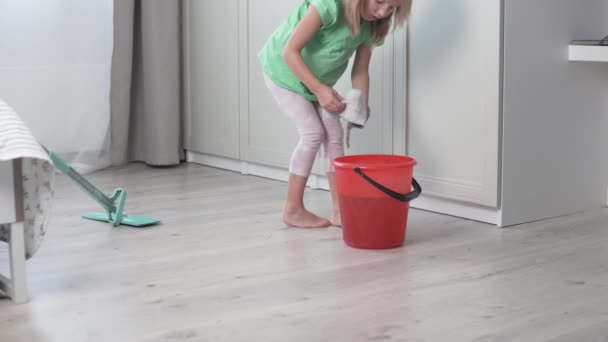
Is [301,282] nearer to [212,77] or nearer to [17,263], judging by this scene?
[17,263]

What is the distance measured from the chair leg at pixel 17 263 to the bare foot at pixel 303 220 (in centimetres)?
91

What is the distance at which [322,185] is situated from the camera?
3.18 meters

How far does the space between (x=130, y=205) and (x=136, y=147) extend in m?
0.92

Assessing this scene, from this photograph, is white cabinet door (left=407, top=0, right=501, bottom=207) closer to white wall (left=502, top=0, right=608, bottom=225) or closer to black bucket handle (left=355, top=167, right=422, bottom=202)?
white wall (left=502, top=0, right=608, bottom=225)

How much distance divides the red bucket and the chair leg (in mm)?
830

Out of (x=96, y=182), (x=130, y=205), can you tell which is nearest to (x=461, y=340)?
(x=130, y=205)

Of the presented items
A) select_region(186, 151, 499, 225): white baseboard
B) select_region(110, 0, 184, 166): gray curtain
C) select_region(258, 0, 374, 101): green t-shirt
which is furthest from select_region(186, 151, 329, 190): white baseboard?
select_region(258, 0, 374, 101): green t-shirt

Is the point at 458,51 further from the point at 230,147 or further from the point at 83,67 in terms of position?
the point at 83,67

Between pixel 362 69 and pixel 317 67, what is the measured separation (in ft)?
0.47

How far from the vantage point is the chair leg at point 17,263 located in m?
1.84

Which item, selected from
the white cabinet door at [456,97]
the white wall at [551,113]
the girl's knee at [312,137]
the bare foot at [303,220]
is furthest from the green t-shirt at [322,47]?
the white wall at [551,113]

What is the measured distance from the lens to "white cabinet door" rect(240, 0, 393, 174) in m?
2.89

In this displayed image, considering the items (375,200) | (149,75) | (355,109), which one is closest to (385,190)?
(375,200)

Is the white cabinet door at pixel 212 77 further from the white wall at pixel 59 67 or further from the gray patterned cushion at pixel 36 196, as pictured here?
the gray patterned cushion at pixel 36 196
